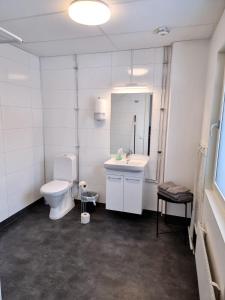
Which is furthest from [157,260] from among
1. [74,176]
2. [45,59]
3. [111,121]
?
[45,59]

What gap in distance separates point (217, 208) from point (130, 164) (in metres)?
1.26

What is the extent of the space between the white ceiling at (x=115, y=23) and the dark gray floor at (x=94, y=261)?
2.42 meters

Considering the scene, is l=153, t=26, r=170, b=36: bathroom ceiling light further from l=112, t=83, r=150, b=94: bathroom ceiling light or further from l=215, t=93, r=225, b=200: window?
l=215, t=93, r=225, b=200: window

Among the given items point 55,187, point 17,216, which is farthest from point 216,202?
point 17,216

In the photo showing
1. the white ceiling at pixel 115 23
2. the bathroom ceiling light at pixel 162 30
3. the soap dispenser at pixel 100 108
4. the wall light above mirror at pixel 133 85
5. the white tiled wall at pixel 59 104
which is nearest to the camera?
the white ceiling at pixel 115 23

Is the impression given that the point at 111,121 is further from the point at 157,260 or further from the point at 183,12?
the point at 157,260

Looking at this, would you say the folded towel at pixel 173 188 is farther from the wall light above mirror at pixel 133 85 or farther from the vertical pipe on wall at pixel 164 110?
the wall light above mirror at pixel 133 85

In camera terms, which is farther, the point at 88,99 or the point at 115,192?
the point at 88,99

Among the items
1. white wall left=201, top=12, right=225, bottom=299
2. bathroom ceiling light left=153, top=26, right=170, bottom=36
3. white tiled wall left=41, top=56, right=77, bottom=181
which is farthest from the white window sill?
white tiled wall left=41, top=56, right=77, bottom=181

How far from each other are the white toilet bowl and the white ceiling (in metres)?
1.94

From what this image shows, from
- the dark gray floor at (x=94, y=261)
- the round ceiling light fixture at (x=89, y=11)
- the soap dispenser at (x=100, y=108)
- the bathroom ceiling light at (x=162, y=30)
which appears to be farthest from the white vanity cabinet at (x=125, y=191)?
the round ceiling light fixture at (x=89, y=11)

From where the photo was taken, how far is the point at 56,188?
272 cm

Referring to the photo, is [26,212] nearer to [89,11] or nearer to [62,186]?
[62,186]

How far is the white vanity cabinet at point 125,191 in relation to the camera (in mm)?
2594
